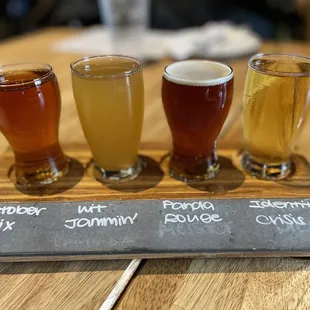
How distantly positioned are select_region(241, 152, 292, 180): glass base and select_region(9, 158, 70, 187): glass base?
34 centimetres

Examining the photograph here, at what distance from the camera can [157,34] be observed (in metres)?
1.69

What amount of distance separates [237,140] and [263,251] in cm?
36

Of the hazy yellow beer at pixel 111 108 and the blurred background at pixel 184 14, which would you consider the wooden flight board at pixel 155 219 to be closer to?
the hazy yellow beer at pixel 111 108

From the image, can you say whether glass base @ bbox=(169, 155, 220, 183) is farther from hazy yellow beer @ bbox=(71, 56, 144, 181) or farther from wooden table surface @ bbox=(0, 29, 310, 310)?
wooden table surface @ bbox=(0, 29, 310, 310)

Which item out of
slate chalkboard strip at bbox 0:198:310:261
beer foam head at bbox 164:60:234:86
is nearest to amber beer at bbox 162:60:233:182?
beer foam head at bbox 164:60:234:86

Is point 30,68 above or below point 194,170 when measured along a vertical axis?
above

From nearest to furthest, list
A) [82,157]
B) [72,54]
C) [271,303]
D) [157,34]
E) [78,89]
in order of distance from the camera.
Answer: [271,303], [78,89], [82,157], [72,54], [157,34]

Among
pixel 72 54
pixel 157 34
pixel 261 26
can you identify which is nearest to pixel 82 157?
pixel 72 54

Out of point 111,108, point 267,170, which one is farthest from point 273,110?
point 111,108

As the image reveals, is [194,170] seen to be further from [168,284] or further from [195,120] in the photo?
[168,284]

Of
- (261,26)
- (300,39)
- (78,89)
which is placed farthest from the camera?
(300,39)

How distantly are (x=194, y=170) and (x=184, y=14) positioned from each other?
2039mm

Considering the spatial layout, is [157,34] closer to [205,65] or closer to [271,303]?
[205,65]

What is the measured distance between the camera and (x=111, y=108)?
668mm
